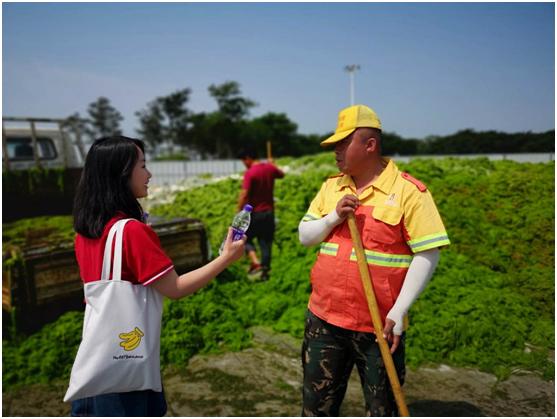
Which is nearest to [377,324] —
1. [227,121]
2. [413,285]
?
[413,285]

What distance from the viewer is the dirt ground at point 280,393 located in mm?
3775

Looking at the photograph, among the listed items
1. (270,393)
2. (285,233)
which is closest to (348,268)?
(270,393)

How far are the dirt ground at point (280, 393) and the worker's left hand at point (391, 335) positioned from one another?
159cm

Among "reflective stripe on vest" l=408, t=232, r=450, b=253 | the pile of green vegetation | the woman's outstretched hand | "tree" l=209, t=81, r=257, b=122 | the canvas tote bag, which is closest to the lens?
the canvas tote bag

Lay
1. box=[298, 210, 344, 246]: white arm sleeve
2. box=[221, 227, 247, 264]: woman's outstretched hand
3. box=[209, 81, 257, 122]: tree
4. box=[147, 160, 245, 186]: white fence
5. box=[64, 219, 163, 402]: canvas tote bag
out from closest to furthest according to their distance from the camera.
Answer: box=[64, 219, 163, 402]: canvas tote bag → box=[221, 227, 247, 264]: woman's outstretched hand → box=[298, 210, 344, 246]: white arm sleeve → box=[147, 160, 245, 186]: white fence → box=[209, 81, 257, 122]: tree

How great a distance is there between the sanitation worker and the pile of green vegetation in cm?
223

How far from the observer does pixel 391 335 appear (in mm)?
2381

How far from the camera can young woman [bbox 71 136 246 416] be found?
1.92 m

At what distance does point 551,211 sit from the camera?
720 centimetres

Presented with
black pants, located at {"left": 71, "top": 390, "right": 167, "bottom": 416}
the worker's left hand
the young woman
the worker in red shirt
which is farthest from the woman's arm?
the worker in red shirt

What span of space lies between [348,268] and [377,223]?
29 cm

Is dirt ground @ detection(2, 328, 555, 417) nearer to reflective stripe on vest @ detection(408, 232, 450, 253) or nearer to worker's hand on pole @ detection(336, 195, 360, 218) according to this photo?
reflective stripe on vest @ detection(408, 232, 450, 253)

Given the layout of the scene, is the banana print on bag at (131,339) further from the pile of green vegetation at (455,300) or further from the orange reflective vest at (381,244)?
the pile of green vegetation at (455,300)

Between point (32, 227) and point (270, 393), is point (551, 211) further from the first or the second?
point (32, 227)
